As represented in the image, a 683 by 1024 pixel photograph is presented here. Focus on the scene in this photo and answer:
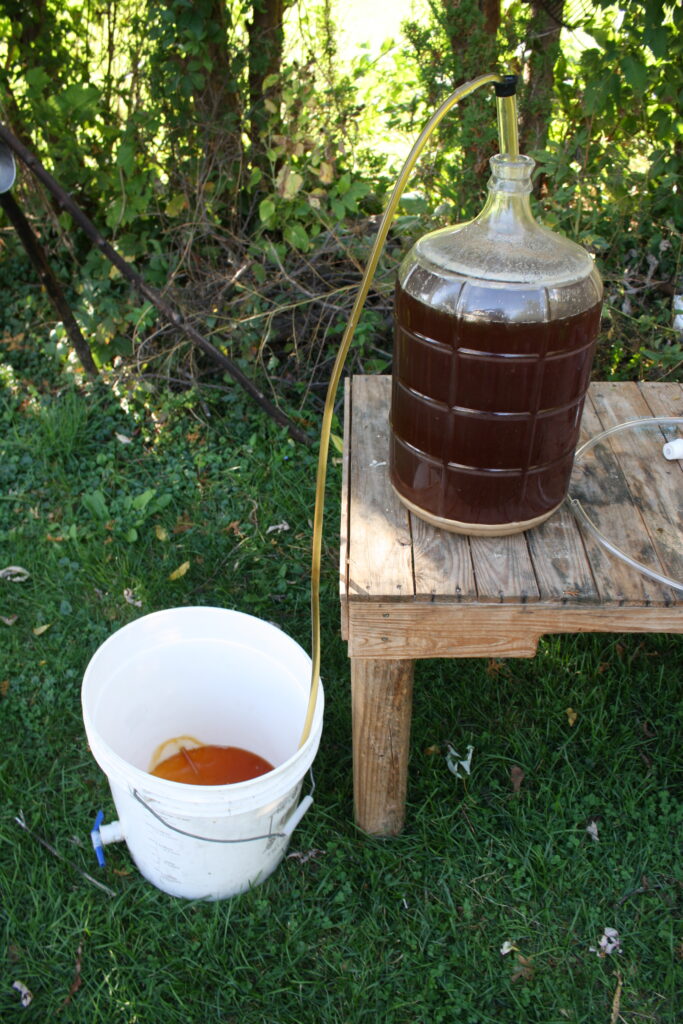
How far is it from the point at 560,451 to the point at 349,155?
1.89 metres

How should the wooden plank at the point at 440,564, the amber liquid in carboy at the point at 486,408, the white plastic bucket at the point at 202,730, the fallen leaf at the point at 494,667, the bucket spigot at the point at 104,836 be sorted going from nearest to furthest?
the amber liquid in carboy at the point at 486,408 < the wooden plank at the point at 440,564 < the white plastic bucket at the point at 202,730 < the bucket spigot at the point at 104,836 < the fallen leaf at the point at 494,667

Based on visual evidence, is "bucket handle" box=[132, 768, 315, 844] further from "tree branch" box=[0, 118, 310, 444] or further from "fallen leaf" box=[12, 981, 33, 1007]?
"tree branch" box=[0, 118, 310, 444]

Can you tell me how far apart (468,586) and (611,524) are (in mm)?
371

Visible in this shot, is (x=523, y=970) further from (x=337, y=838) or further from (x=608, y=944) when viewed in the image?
(x=337, y=838)

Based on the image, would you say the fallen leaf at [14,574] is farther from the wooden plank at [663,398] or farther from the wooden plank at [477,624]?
the wooden plank at [663,398]

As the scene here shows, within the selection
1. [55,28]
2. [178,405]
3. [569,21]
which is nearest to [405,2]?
[569,21]

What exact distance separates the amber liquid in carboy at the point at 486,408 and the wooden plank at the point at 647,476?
22 cm

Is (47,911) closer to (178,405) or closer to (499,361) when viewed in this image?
(499,361)

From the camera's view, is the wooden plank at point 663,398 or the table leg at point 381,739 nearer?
the table leg at point 381,739

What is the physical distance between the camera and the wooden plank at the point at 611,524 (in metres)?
1.54

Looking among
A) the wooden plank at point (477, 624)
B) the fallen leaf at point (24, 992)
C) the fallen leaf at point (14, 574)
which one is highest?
the wooden plank at point (477, 624)

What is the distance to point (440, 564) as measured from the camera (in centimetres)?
158

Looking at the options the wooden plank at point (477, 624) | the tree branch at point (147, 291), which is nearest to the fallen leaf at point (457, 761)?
the wooden plank at point (477, 624)

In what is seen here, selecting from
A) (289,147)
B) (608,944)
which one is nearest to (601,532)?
(608,944)
